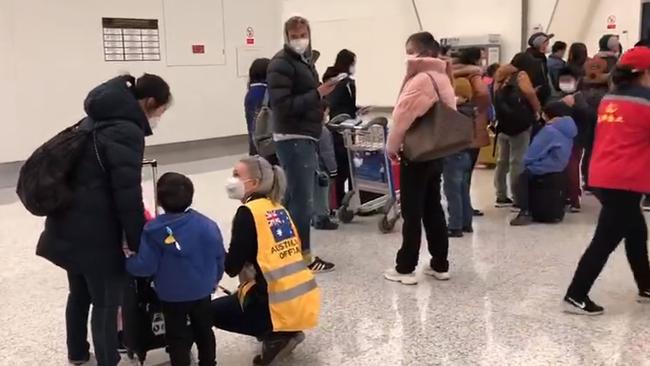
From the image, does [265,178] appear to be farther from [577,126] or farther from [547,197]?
[577,126]

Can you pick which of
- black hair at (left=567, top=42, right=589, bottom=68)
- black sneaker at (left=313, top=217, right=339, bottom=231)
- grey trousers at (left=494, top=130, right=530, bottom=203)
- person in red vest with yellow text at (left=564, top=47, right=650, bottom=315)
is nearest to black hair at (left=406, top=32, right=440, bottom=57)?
person in red vest with yellow text at (left=564, top=47, right=650, bottom=315)

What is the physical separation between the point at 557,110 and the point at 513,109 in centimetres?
36

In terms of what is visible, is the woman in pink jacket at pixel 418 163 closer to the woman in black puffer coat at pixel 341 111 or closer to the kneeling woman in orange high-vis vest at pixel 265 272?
the kneeling woman in orange high-vis vest at pixel 265 272

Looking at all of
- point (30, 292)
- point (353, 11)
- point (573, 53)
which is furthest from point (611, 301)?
point (353, 11)

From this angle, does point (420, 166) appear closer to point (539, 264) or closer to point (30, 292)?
point (539, 264)

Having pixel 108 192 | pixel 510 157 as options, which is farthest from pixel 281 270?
pixel 510 157

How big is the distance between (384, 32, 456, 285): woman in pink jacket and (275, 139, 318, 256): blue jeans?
1.61 feet

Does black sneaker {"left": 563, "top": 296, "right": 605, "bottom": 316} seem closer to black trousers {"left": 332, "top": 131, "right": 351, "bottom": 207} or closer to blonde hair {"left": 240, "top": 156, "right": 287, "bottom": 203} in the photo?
blonde hair {"left": 240, "top": 156, "right": 287, "bottom": 203}

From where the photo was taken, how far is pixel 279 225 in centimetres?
280

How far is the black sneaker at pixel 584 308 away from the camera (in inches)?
135

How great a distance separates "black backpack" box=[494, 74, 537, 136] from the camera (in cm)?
547

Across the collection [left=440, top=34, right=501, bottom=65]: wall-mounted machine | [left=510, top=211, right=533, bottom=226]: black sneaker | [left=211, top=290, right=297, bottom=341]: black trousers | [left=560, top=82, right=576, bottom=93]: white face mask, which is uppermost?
[left=440, top=34, right=501, bottom=65]: wall-mounted machine

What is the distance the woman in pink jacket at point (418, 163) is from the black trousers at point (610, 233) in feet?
2.76

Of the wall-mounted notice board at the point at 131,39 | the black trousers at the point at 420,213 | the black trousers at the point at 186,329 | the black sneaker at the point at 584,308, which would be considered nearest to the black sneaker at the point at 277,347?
the black trousers at the point at 186,329
